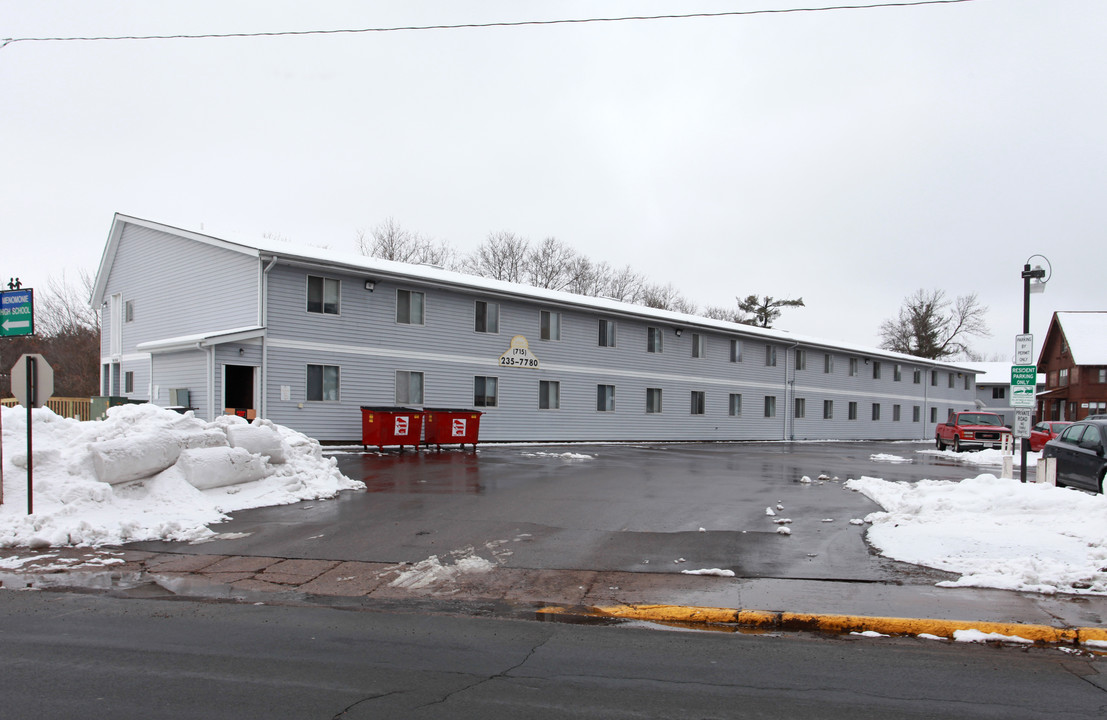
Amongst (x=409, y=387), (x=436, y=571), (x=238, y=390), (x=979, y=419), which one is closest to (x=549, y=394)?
(x=409, y=387)

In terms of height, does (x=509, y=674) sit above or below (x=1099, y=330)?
below

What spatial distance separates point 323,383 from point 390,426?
3544 millimetres

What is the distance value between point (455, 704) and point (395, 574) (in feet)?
12.5

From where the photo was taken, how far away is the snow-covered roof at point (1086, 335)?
2472 inches

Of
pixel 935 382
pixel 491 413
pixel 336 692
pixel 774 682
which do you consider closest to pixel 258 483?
pixel 336 692

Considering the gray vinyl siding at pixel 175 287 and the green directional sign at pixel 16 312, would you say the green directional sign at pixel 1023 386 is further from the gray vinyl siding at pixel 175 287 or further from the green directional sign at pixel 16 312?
the gray vinyl siding at pixel 175 287

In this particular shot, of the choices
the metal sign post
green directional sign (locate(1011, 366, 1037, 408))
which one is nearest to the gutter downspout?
the metal sign post

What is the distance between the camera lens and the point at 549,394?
31891mm

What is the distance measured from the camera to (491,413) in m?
29.5

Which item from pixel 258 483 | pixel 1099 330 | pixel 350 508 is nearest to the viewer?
pixel 350 508

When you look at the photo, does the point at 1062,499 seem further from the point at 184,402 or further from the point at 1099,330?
the point at 1099,330

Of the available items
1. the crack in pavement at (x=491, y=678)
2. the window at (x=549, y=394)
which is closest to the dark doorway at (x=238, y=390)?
the window at (x=549, y=394)

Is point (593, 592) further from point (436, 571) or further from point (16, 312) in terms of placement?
point (16, 312)

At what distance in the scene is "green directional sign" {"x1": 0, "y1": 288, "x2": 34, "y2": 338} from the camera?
1096 cm
